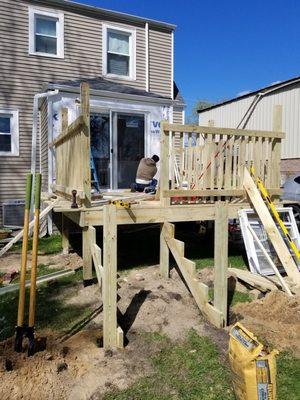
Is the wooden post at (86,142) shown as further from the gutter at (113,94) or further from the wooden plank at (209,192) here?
the gutter at (113,94)

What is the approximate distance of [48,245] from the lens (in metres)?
8.00

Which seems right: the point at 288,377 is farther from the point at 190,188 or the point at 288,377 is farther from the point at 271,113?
the point at 271,113

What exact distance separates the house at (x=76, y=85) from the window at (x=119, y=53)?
0.11 ft

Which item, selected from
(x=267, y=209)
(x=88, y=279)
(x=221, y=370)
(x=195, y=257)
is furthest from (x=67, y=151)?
(x=221, y=370)

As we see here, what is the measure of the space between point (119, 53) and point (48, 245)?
7091 millimetres

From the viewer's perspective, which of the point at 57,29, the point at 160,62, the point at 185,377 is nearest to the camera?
the point at 185,377

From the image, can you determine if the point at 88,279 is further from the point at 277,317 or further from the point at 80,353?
the point at 277,317

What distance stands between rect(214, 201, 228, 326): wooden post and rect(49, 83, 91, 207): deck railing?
1846 mm

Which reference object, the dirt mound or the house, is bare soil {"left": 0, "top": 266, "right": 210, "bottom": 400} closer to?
the dirt mound

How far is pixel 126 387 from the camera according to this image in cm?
272

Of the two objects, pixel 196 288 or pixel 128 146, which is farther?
pixel 128 146

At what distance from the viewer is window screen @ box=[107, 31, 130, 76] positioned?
11.7 meters

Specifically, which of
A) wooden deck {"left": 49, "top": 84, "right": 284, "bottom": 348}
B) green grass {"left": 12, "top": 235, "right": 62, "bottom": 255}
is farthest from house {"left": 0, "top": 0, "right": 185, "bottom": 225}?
wooden deck {"left": 49, "top": 84, "right": 284, "bottom": 348}

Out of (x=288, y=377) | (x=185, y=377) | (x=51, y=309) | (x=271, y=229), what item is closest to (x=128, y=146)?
(x=271, y=229)
